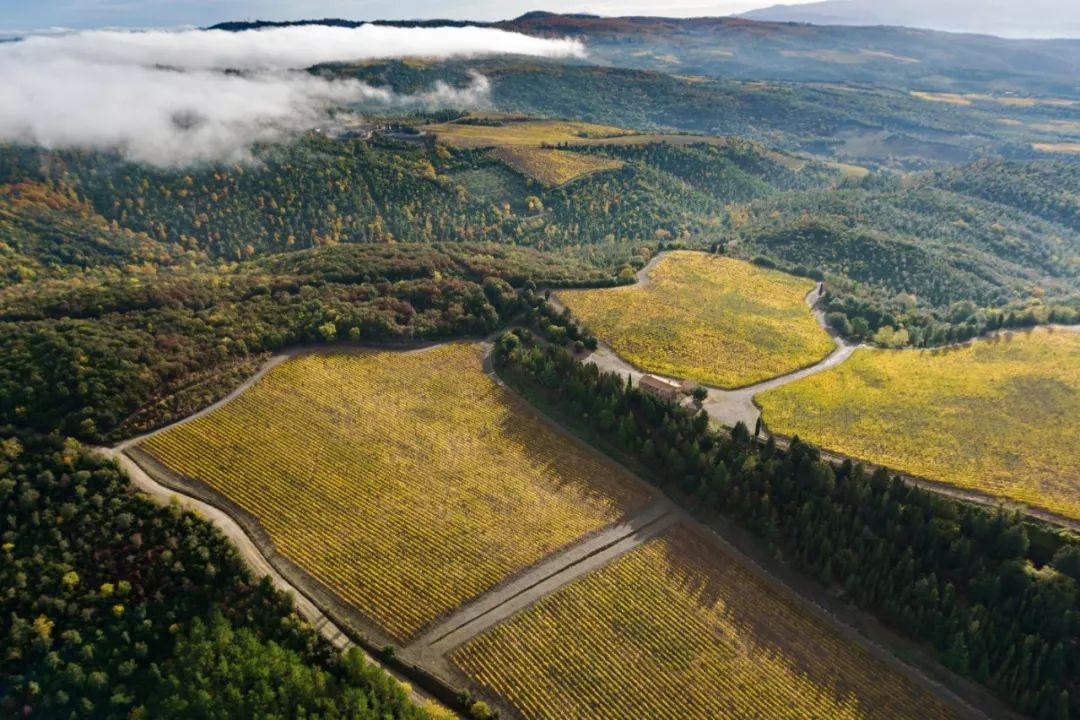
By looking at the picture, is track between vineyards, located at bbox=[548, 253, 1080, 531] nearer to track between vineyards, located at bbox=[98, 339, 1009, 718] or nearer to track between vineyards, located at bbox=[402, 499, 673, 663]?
track between vineyards, located at bbox=[98, 339, 1009, 718]

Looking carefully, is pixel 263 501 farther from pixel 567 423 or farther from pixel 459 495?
pixel 567 423

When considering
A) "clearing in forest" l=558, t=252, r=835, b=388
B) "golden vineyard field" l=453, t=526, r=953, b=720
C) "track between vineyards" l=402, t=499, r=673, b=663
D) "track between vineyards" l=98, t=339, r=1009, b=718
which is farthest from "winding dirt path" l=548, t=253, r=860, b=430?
"golden vineyard field" l=453, t=526, r=953, b=720

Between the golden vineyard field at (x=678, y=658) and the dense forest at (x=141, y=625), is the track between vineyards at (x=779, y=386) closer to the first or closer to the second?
the golden vineyard field at (x=678, y=658)

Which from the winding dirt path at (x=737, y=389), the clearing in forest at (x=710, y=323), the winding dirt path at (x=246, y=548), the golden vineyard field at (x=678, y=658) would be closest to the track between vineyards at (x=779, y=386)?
the winding dirt path at (x=737, y=389)

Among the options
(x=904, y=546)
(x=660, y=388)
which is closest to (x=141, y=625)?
(x=660, y=388)

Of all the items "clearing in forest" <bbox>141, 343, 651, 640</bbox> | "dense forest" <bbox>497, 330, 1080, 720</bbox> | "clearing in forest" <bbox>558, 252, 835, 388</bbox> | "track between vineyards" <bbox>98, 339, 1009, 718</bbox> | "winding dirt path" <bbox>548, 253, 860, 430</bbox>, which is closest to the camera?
"track between vineyards" <bbox>98, 339, 1009, 718</bbox>

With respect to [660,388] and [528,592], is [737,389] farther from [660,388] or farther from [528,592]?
[528,592]
